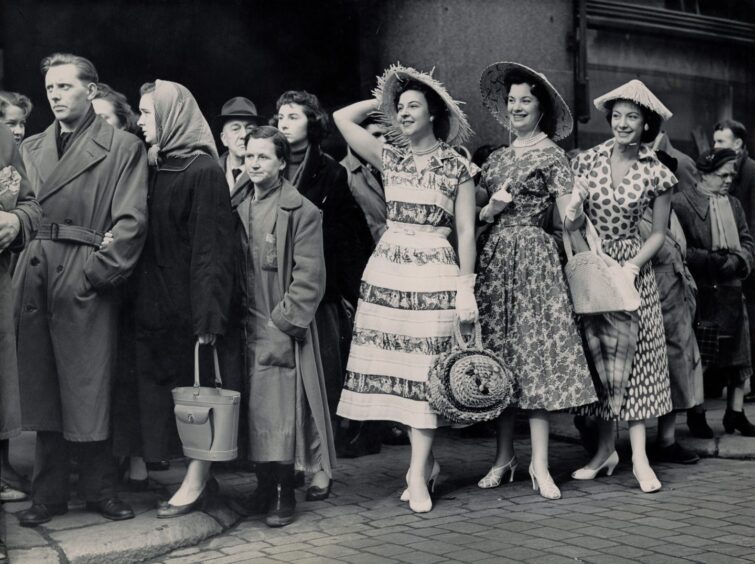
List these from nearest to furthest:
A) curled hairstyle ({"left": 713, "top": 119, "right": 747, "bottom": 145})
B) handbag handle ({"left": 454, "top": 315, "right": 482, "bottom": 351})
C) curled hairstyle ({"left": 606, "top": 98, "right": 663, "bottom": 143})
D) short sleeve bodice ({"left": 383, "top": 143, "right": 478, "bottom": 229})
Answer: handbag handle ({"left": 454, "top": 315, "right": 482, "bottom": 351})
short sleeve bodice ({"left": 383, "top": 143, "right": 478, "bottom": 229})
curled hairstyle ({"left": 606, "top": 98, "right": 663, "bottom": 143})
curled hairstyle ({"left": 713, "top": 119, "right": 747, "bottom": 145})

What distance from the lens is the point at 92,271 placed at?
17.6 ft

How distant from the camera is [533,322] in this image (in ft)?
20.5

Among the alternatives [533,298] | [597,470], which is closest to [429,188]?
[533,298]

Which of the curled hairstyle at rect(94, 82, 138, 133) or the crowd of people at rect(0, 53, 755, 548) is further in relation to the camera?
the curled hairstyle at rect(94, 82, 138, 133)

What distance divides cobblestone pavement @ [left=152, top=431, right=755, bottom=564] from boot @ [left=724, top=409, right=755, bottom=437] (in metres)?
0.78

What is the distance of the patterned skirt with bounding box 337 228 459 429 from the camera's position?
590cm

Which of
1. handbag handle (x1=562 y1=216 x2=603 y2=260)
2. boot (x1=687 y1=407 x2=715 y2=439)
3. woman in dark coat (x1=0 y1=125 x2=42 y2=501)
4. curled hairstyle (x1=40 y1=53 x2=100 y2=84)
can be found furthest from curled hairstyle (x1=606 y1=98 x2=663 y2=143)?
woman in dark coat (x1=0 y1=125 x2=42 y2=501)

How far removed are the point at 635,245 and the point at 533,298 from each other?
2.51ft

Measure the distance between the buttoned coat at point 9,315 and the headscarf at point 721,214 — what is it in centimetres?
494

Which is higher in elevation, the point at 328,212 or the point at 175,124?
the point at 175,124

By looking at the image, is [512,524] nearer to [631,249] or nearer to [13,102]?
[631,249]

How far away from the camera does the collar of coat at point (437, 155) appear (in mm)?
6055

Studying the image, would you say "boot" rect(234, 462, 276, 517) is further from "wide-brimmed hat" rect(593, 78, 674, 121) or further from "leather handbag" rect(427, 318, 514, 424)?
"wide-brimmed hat" rect(593, 78, 674, 121)

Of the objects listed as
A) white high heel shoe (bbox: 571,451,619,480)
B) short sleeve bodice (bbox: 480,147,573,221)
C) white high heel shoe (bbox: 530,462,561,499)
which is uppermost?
short sleeve bodice (bbox: 480,147,573,221)
